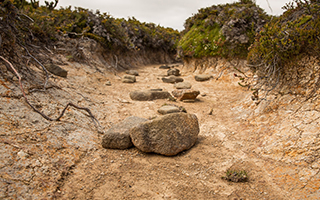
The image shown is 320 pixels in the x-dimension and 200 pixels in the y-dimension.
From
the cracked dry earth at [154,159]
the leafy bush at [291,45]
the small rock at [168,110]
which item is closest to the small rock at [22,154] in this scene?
the cracked dry earth at [154,159]

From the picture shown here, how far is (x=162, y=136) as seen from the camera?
11.8 feet

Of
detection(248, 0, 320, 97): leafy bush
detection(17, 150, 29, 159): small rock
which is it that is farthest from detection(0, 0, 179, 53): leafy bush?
detection(248, 0, 320, 97): leafy bush

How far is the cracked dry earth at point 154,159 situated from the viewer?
2.59m

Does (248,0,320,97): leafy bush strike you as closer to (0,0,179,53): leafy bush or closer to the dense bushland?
the dense bushland

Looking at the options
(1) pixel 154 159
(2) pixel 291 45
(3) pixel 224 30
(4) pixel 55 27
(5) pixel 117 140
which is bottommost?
A: (1) pixel 154 159

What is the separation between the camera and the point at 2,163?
2396mm

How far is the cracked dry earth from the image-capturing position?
102 inches

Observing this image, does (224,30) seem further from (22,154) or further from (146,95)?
(22,154)

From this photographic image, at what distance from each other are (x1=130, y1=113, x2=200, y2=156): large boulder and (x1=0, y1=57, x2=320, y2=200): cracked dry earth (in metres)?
0.16

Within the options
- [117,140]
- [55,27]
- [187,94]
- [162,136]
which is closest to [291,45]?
[162,136]

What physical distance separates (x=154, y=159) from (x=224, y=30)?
9048 millimetres

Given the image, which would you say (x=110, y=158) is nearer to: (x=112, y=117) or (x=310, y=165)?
(x=112, y=117)

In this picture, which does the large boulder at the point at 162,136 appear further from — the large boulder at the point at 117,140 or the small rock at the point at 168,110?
the small rock at the point at 168,110

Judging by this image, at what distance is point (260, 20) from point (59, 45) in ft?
33.0
